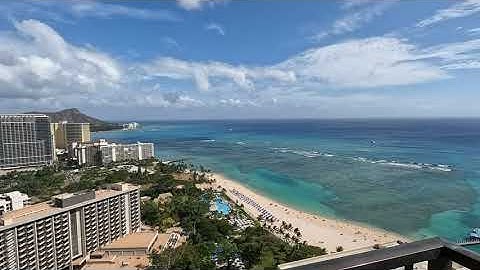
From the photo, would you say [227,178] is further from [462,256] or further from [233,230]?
[462,256]

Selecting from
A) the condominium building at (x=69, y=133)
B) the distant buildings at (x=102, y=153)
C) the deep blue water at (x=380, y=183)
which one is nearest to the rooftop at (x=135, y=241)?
the deep blue water at (x=380, y=183)

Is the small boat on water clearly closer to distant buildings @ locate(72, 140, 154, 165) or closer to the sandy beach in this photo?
the sandy beach

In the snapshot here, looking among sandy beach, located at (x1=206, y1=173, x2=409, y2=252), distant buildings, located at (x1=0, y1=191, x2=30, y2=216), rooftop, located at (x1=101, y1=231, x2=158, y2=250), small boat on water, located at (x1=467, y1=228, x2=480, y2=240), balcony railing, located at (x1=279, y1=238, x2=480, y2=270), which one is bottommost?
sandy beach, located at (x1=206, y1=173, x2=409, y2=252)

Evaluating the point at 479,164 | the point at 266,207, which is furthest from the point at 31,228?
the point at 479,164

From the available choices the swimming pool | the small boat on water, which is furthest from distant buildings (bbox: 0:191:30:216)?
the small boat on water

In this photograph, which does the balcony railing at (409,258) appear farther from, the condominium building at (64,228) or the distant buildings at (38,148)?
the distant buildings at (38,148)

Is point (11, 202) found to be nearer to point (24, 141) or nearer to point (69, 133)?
point (24, 141)
